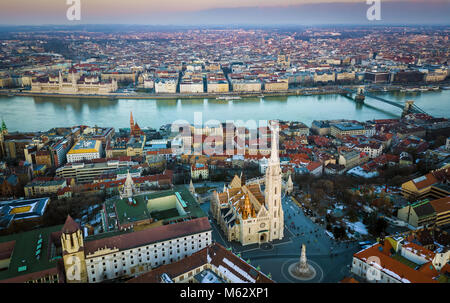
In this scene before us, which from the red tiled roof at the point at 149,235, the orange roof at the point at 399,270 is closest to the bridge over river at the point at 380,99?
the orange roof at the point at 399,270

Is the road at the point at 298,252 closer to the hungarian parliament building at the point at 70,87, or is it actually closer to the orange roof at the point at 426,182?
the orange roof at the point at 426,182

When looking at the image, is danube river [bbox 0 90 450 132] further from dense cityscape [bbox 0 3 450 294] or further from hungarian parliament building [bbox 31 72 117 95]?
hungarian parliament building [bbox 31 72 117 95]

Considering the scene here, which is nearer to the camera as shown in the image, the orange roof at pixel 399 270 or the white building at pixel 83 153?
the orange roof at pixel 399 270

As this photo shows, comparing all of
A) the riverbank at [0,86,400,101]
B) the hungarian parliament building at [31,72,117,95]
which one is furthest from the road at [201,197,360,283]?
the hungarian parliament building at [31,72,117,95]

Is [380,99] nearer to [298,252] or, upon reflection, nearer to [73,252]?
[298,252]

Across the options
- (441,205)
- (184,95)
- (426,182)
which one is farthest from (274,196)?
(184,95)

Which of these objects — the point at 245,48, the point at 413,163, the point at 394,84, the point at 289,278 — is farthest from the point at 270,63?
the point at 289,278
